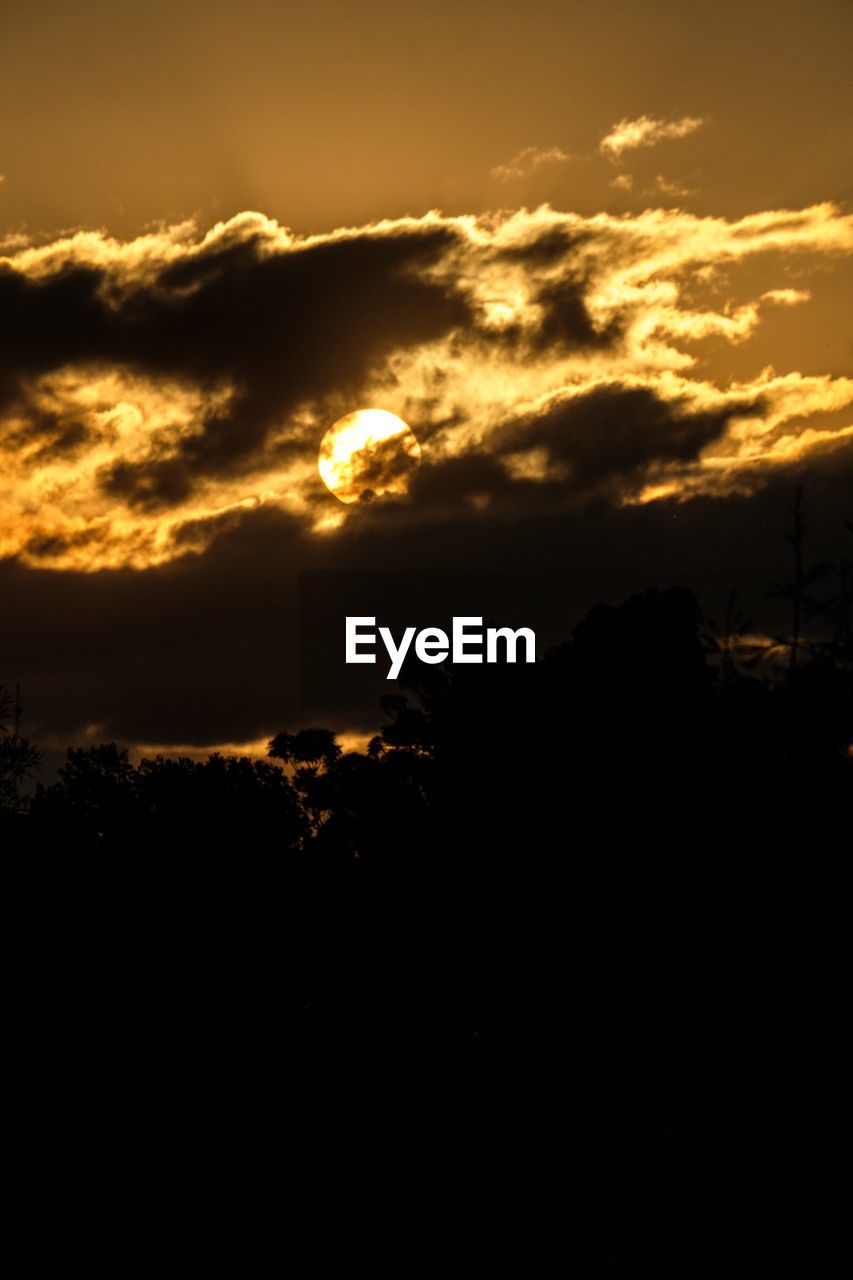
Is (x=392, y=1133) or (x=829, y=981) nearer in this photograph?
(x=392, y=1133)

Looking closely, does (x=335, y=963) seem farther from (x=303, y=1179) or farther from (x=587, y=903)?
(x=303, y=1179)

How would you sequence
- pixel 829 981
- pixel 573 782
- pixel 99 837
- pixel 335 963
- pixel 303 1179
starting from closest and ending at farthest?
pixel 303 1179 < pixel 829 981 < pixel 335 963 < pixel 573 782 < pixel 99 837

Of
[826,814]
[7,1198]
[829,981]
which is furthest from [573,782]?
[7,1198]

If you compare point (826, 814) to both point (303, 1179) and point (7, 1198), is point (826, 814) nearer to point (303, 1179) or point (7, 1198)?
point (303, 1179)

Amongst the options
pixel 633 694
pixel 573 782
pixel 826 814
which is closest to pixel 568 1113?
pixel 826 814

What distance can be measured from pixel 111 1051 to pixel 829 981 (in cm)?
1908

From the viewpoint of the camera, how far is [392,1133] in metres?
34.2

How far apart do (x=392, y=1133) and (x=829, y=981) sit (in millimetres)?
12091

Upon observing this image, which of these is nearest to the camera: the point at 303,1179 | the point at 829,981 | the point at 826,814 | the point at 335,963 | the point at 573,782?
the point at 303,1179

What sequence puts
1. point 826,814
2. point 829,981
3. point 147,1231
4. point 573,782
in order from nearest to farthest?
point 147,1231
point 829,981
point 826,814
point 573,782

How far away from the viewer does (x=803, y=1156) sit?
2997 cm

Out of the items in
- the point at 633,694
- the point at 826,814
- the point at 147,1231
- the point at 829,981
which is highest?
the point at 633,694

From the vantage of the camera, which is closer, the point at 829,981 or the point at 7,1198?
the point at 7,1198

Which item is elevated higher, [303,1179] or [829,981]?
[829,981]
